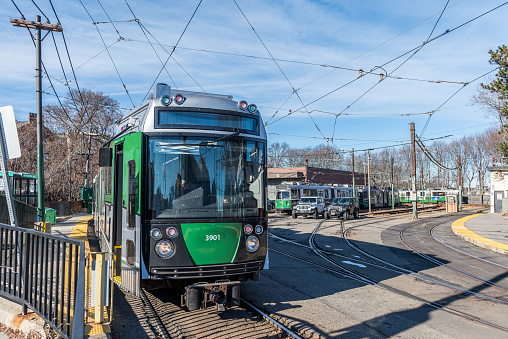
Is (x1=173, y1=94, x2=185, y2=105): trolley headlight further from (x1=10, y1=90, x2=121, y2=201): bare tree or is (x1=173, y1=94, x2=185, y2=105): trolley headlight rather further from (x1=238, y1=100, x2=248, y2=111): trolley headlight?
(x1=10, y1=90, x2=121, y2=201): bare tree

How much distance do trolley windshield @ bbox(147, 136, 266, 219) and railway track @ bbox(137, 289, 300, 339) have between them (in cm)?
155

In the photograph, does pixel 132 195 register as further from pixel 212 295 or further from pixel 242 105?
pixel 242 105

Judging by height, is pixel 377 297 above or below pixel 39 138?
below

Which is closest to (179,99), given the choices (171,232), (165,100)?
(165,100)

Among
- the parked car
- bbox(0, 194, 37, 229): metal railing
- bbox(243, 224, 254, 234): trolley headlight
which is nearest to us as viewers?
bbox(243, 224, 254, 234): trolley headlight

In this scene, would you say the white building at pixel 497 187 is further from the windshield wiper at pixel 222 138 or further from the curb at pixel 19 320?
the curb at pixel 19 320

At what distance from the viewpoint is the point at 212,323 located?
6.12 meters

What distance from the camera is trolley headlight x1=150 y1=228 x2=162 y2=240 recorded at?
5969mm

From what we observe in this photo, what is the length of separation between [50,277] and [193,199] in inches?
83.1

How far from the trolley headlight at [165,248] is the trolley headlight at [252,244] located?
115 cm

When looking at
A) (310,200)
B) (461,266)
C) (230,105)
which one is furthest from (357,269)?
(310,200)

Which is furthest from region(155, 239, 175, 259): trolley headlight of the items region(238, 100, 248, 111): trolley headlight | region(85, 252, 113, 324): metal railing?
Answer: region(238, 100, 248, 111): trolley headlight

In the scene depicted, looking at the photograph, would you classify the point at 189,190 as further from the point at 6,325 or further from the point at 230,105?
the point at 6,325

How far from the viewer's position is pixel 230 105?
6.75 metres
